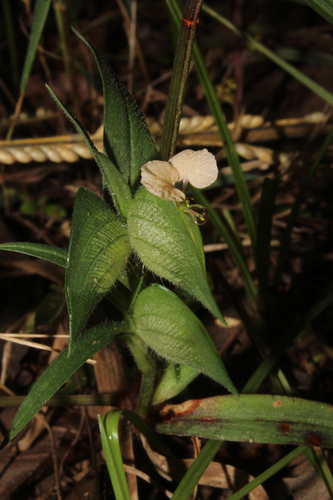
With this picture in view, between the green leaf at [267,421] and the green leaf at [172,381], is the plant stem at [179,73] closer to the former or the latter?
the green leaf at [172,381]

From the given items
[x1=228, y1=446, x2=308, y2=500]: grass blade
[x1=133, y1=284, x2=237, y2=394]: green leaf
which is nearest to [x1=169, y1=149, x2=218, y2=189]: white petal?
[x1=133, y1=284, x2=237, y2=394]: green leaf

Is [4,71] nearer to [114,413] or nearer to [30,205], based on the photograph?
[30,205]

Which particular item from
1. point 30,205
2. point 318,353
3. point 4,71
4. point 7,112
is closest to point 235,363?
point 318,353

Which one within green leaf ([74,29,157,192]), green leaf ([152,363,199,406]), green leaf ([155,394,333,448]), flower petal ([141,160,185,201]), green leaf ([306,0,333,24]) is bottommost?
green leaf ([155,394,333,448])

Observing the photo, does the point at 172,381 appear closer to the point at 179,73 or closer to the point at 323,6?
the point at 179,73

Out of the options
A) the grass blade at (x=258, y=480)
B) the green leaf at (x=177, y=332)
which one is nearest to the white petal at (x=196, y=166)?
the green leaf at (x=177, y=332)

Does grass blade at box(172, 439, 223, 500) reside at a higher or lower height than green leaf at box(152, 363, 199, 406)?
lower

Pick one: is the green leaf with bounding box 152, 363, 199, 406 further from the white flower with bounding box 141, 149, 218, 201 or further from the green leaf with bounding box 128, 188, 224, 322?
the white flower with bounding box 141, 149, 218, 201
